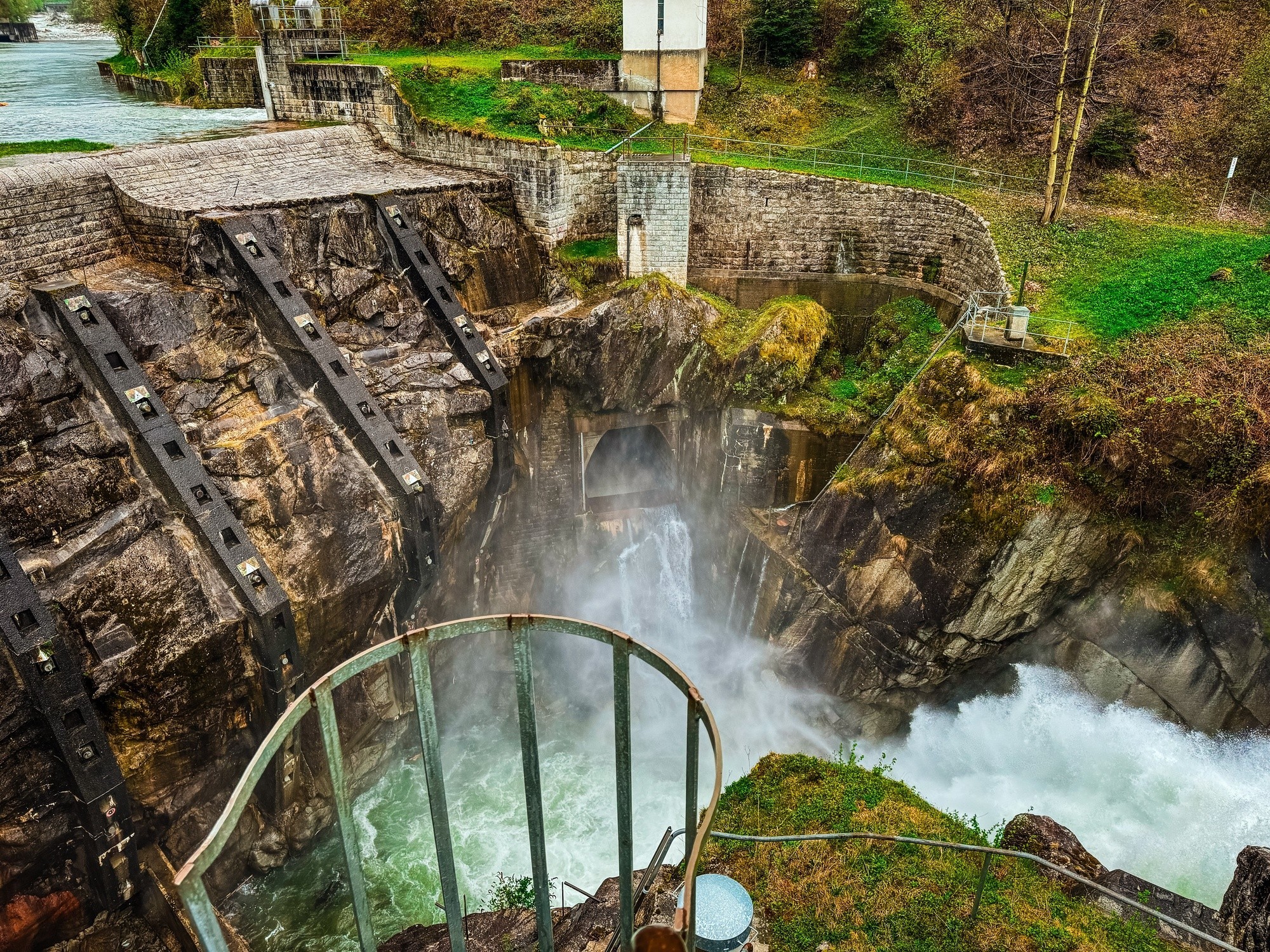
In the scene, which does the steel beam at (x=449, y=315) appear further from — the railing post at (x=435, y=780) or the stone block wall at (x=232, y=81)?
the stone block wall at (x=232, y=81)

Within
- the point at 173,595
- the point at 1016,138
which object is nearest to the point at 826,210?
the point at 1016,138

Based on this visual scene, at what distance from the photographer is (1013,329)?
14453mm

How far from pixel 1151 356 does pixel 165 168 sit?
18.2m

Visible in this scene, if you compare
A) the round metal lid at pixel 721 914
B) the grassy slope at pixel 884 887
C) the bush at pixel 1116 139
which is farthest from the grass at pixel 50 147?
the bush at pixel 1116 139

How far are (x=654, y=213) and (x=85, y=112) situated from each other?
16019 millimetres

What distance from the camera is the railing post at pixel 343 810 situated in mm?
5648

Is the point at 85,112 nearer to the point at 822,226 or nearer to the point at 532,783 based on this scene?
the point at 822,226

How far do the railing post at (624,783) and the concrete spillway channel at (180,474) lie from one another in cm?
784

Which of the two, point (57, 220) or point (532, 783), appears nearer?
point (532, 783)

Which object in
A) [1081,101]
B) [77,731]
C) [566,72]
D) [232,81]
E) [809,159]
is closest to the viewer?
[77,731]

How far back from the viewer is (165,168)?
15922 mm

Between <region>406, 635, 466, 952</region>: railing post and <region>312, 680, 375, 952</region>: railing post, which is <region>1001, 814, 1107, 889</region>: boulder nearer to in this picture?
<region>406, 635, 466, 952</region>: railing post

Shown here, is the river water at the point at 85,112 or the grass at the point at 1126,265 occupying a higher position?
the river water at the point at 85,112

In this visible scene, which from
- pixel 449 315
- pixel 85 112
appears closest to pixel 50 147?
pixel 85 112
